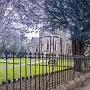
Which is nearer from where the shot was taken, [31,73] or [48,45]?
[31,73]

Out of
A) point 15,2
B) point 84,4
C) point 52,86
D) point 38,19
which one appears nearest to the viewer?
point 52,86

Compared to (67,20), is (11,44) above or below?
below

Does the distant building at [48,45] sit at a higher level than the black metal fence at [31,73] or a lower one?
higher

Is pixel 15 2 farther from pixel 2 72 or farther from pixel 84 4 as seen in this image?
pixel 84 4

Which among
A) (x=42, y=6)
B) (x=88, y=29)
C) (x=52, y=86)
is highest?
(x=42, y=6)

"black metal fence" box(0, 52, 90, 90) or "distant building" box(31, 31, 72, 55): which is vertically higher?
"distant building" box(31, 31, 72, 55)

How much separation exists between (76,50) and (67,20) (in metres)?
2.67

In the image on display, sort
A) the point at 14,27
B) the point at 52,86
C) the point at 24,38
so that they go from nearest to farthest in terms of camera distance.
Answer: the point at 52,86 → the point at 14,27 → the point at 24,38

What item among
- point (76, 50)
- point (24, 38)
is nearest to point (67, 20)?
point (76, 50)

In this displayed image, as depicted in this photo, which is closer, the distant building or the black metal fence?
the black metal fence

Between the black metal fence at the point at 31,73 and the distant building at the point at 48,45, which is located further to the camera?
the distant building at the point at 48,45

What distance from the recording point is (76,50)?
728 inches

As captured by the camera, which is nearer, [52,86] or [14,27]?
[52,86]

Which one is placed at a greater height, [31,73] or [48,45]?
[48,45]
